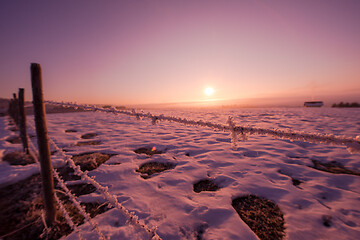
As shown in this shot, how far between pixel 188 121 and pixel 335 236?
6.11ft

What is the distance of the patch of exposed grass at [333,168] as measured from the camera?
102 inches

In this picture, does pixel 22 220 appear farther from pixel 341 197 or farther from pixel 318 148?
pixel 318 148

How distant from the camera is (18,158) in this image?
332cm

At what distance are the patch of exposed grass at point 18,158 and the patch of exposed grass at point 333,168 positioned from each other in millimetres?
6005

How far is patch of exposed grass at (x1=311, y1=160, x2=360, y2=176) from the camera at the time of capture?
259cm

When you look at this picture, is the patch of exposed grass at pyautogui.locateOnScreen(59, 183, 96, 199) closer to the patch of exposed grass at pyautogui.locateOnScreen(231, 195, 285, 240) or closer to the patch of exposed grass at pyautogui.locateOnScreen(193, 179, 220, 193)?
the patch of exposed grass at pyautogui.locateOnScreen(193, 179, 220, 193)

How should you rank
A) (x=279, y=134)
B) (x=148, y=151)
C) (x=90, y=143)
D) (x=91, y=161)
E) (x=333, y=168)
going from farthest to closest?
(x=90, y=143) → (x=148, y=151) → (x=91, y=161) → (x=333, y=168) → (x=279, y=134)

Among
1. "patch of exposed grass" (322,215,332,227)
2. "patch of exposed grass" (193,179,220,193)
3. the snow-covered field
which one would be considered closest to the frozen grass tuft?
the snow-covered field

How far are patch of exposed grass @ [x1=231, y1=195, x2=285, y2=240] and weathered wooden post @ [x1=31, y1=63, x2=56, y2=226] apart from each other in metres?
2.21

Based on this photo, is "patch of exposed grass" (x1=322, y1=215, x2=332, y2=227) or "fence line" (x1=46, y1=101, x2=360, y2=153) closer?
"fence line" (x1=46, y1=101, x2=360, y2=153)

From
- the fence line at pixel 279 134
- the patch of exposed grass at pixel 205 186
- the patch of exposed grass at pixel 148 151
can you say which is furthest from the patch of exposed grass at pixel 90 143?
the patch of exposed grass at pixel 205 186

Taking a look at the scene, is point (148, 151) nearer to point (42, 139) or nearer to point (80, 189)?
point (80, 189)

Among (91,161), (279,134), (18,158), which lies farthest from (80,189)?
(279,134)

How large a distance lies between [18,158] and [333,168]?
6.67 meters
